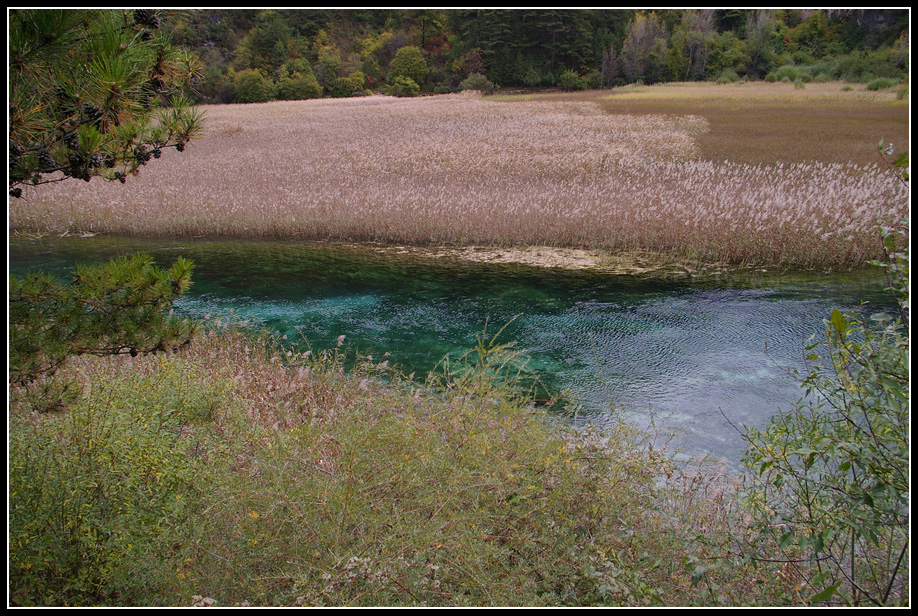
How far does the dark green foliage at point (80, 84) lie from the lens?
1959mm

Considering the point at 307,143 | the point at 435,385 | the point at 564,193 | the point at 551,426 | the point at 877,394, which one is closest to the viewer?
the point at 877,394

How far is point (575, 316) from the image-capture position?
23.7 ft

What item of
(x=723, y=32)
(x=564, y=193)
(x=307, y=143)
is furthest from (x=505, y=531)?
(x=723, y=32)

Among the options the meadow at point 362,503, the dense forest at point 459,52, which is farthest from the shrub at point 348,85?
the meadow at point 362,503

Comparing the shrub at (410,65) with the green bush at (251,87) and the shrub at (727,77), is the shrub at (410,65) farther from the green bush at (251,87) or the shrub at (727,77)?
the shrub at (727,77)

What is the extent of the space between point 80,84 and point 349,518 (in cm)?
210

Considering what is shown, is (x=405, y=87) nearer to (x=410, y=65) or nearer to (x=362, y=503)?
(x=410, y=65)

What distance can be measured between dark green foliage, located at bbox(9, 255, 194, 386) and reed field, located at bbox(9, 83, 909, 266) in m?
3.95

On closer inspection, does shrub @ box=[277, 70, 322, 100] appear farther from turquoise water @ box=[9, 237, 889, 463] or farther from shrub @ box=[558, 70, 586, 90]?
turquoise water @ box=[9, 237, 889, 463]

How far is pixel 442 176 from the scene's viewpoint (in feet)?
49.4

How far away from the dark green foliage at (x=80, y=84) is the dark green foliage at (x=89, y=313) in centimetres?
49

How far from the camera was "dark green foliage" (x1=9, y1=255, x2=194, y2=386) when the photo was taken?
8.12 feet

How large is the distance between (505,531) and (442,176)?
43.2 feet

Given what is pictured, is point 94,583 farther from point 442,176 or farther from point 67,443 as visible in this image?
point 442,176
